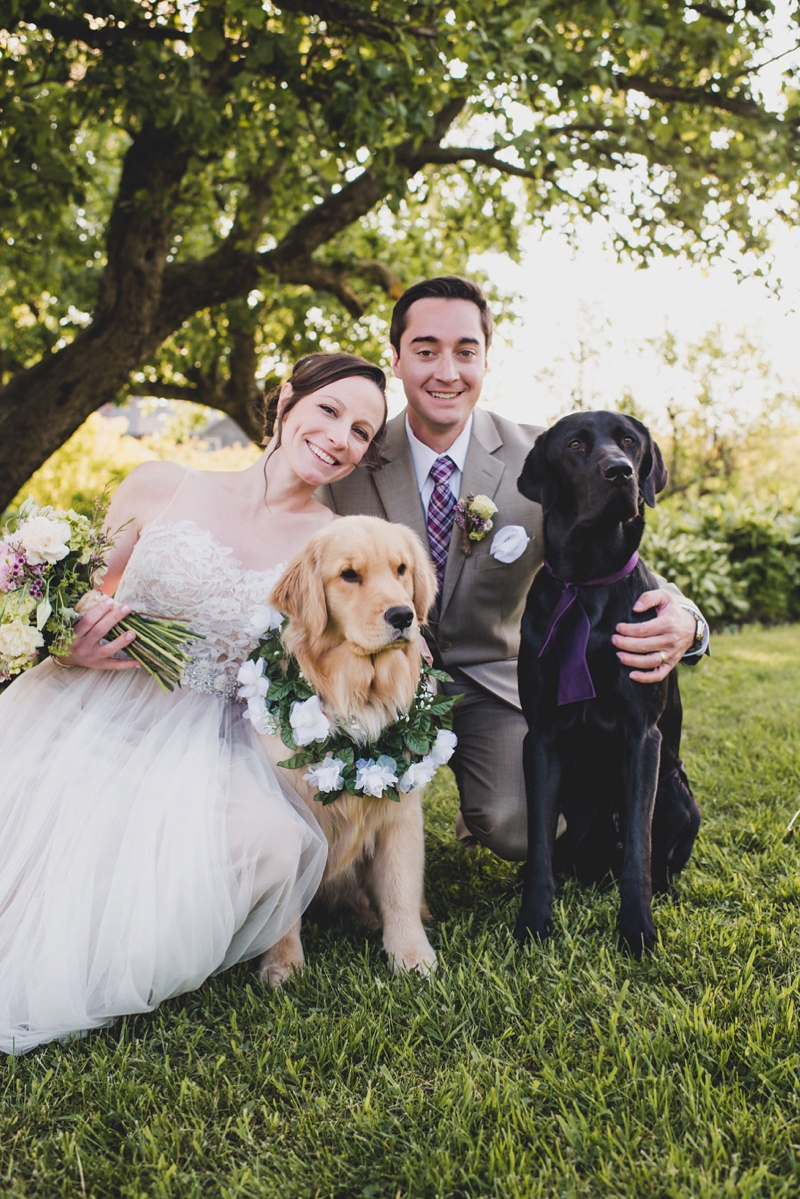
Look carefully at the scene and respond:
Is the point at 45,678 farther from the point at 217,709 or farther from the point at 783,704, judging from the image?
the point at 783,704

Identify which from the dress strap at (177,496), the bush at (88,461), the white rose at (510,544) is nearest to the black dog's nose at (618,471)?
the white rose at (510,544)

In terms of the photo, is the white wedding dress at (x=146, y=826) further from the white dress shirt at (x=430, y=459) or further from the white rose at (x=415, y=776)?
the white dress shirt at (x=430, y=459)

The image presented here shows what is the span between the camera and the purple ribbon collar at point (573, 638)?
2574mm

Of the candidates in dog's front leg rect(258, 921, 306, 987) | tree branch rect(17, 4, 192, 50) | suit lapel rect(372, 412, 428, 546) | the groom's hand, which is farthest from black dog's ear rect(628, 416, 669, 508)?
tree branch rect(17, 4, 192, 50)

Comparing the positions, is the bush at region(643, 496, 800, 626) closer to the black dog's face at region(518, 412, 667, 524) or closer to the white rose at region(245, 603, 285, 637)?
the black dog's face at region(518, 412, 667, 524)

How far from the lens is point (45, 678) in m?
2.77

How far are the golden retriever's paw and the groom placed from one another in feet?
2.44

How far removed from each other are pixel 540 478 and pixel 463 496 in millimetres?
616

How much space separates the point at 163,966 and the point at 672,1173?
50.0 inches

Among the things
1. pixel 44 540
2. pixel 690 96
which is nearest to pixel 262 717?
pixel 44 540

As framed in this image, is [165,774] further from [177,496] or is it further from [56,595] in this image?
[177,496]

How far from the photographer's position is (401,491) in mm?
3441

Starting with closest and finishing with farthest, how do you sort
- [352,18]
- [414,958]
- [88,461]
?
[414,958]
[352,18]
[88,461]

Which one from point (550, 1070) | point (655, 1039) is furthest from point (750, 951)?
point (550, 1070)
